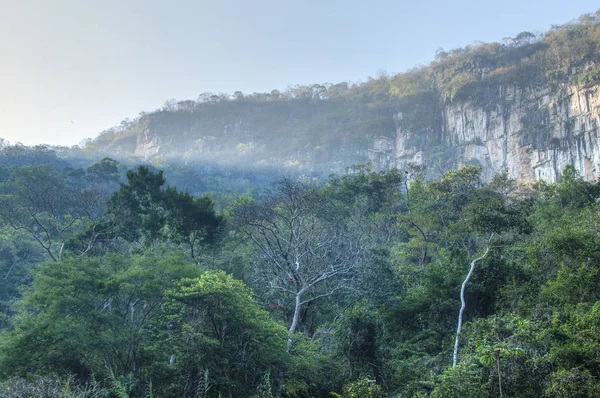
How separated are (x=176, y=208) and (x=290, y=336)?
1012 centimetres

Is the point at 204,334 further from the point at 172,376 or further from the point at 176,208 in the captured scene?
the point at 176,208

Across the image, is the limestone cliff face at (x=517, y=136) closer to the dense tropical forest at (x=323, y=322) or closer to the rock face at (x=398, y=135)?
the rock face at (x=398, y=135)

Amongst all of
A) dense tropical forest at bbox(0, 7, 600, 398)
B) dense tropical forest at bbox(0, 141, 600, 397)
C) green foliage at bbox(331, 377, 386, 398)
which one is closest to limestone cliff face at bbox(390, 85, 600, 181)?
dense tropical forest at bbox(0, 7, 600, 398)

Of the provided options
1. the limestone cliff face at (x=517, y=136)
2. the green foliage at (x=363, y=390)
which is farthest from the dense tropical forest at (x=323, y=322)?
the limestone cliff face at (x=517, y=136)

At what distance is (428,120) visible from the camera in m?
53.1

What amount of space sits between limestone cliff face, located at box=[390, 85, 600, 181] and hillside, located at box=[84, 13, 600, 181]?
0.35ft

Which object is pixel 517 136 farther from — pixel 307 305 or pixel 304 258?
pixel 307 305

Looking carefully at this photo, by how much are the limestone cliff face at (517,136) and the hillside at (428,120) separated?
0.11 metres

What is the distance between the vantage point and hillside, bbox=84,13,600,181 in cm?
3978

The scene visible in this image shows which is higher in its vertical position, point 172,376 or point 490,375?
point 490,375

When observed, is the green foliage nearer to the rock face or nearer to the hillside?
the rock face

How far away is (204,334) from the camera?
9.13 m

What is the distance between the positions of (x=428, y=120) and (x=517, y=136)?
1209 cm

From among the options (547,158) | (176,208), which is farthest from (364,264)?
(547,158)
